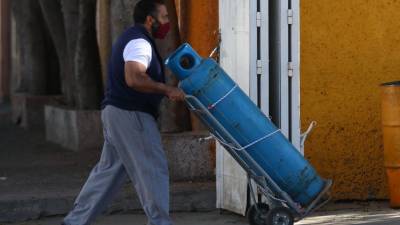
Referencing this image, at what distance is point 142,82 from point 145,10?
22.6 inches

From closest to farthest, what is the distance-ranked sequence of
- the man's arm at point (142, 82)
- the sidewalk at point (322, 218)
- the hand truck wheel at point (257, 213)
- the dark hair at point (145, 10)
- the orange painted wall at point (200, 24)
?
the man's arm at point (142, 82)
the dark hair at point (145, 10)
the hand truck wheel at point (257, 213)
the sidewalk at point (322, 218)
the orange painted wall at point (200, 24)

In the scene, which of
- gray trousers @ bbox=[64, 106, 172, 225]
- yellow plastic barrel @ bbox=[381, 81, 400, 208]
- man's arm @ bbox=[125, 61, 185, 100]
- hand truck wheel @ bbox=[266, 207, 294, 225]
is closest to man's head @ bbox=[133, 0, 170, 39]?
man's arm @ bbox=[125, 61, 185, 100]

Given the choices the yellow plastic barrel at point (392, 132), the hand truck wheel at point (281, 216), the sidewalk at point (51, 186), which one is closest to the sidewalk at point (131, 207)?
the sidewalk at point (51, 186)

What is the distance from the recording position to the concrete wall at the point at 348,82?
8609 mm

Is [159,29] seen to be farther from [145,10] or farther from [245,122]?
[245,122]

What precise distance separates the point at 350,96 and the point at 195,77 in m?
2.13

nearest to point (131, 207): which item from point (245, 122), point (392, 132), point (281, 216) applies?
point (281, 216)

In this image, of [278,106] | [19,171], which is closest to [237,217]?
[278,106]

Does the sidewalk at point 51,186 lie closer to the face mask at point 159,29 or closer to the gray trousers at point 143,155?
the gray trousers at point 143,155

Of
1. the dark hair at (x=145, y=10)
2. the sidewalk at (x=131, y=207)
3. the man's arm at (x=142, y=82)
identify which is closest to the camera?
the man's arm at (x=142, y=82)

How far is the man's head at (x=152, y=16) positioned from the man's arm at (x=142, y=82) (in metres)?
0.39

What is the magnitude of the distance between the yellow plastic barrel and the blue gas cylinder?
3.54 feet

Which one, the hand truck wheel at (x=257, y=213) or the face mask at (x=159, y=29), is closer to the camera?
the face mask at (x=159, y=29)

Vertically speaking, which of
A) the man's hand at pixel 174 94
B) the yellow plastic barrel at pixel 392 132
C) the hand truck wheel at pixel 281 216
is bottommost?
the hand truck wheel at pixel 281 216
